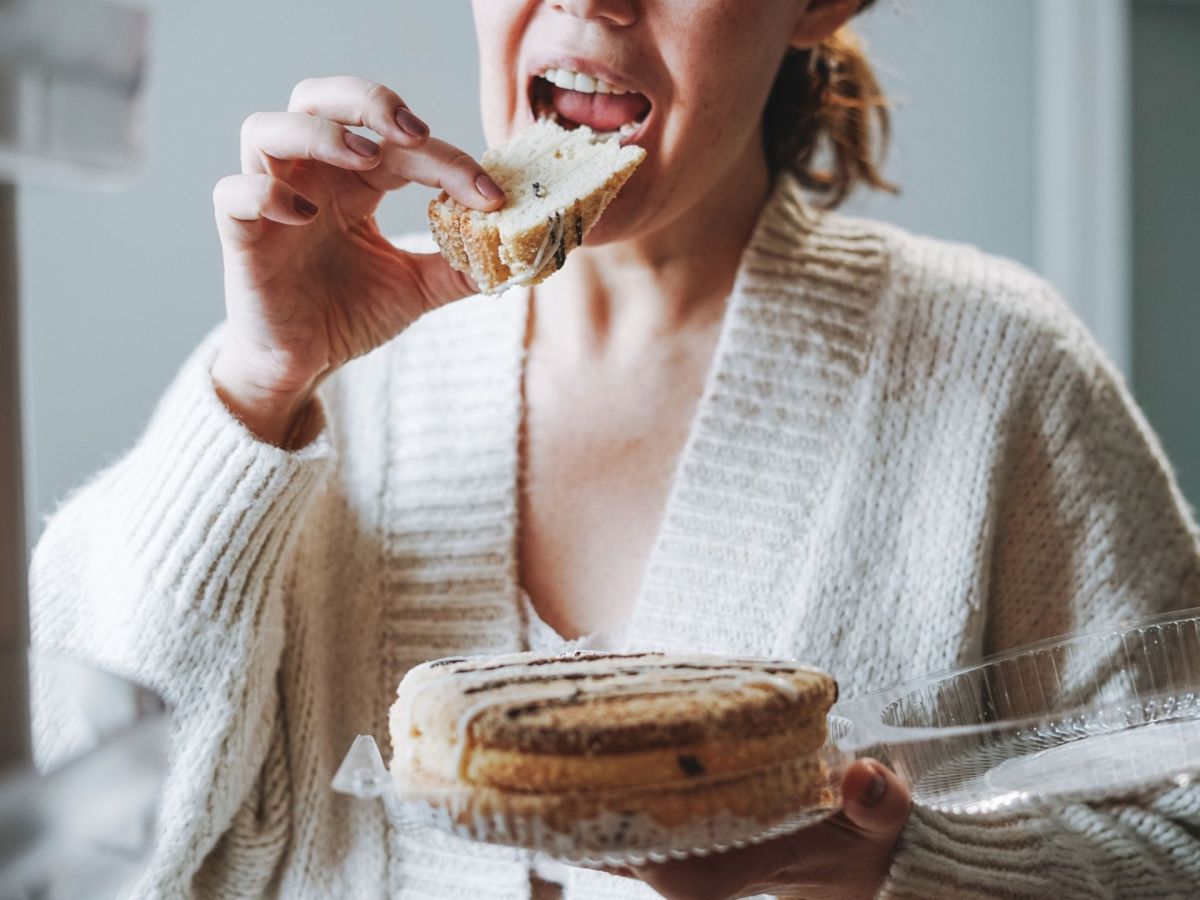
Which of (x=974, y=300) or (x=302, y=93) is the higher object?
(x=302, y=93)

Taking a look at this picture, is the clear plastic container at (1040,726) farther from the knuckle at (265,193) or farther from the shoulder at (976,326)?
the knuckle at (265,193)

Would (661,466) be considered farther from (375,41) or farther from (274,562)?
(375,41)

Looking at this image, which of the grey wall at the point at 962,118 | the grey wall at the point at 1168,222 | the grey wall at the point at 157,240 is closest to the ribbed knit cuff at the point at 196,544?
the grey wall at the point at 157,240

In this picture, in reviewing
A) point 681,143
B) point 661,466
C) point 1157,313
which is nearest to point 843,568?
point 661,466

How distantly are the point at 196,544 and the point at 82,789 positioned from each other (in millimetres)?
791

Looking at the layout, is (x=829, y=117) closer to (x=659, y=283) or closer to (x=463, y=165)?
(x=659, y=283)

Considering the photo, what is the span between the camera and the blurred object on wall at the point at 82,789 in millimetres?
313

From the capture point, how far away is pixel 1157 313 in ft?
7.48

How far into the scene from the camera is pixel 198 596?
3.56 feet

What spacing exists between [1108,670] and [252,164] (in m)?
0.82

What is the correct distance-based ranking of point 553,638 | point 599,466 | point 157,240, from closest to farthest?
1. point 553,638
2. point 599,466
3. point 157,240

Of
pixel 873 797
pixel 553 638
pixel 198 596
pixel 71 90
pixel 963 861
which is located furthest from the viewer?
pixel 553 638

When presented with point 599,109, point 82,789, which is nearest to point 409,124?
point 599,109

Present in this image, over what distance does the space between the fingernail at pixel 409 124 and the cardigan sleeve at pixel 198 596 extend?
0.98 ft
